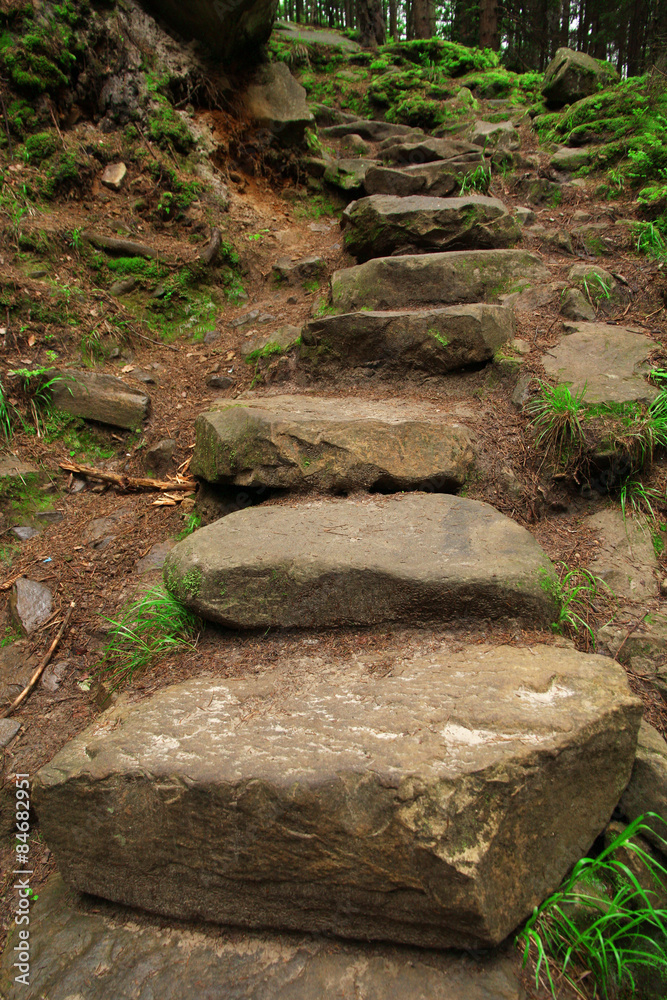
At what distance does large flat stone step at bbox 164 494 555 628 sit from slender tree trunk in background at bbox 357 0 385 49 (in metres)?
14.1

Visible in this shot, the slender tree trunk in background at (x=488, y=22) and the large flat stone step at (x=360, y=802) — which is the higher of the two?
the slender tree trunk in background at (x=488, y=22)

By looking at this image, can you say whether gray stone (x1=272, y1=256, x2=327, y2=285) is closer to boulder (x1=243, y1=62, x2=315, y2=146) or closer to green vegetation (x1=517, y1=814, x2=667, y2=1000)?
boulder (x1=243, y1=62, x2=315, y2=146)

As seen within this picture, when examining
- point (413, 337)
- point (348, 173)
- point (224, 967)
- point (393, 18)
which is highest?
point (393, 18)

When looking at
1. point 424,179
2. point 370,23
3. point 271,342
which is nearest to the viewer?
point 271,342

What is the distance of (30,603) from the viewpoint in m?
3.05

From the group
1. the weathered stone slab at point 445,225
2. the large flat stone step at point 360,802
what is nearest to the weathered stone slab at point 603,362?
the weathered stone slab at point 445,225

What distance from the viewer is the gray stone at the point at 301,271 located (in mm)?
5742

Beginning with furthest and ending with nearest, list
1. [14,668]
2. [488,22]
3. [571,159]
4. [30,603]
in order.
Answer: [488,22] < [571,159] < [30,603] < [14,668]

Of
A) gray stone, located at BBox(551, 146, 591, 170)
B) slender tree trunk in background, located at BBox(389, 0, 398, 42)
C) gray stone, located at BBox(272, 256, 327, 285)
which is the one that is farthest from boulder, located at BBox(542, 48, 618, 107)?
slender tree trunk in background, located at BBox(389, 0, 398, 42)

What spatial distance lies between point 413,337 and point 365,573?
7.46 feet

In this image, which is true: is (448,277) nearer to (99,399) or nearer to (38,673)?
(99,399)

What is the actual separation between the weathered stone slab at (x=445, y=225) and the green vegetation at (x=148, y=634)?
4.04m

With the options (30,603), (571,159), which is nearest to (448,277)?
(571,159)

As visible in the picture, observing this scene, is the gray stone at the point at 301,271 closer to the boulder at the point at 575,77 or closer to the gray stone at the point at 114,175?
the gray stone at the point at 114,175
